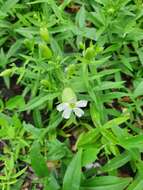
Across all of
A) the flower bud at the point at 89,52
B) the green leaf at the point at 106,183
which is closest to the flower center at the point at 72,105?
the flower bud at the point at 89,52

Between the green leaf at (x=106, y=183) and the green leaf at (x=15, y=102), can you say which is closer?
the green leaf at (x=106, y=183)

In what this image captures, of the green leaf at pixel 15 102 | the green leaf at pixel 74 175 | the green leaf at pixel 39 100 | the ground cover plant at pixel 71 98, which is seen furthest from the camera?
the green leaf at pixel 15 102

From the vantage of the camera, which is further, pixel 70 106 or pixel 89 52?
pixel 70 106

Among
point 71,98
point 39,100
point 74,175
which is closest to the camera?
point 74,175

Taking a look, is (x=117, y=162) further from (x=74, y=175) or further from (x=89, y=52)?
(x=89, y=52)

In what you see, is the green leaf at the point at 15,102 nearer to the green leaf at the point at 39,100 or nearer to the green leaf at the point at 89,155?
the green leaf at the point at 39,100

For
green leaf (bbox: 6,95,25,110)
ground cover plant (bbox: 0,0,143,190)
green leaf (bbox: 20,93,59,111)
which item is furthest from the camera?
green leaf (bbox: 6,95,25,110)

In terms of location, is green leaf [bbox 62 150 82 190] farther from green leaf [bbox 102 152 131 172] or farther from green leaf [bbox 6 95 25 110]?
green leaf [bbox 6 95 25 110]

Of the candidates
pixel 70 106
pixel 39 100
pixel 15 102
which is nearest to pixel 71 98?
pixel 70 106

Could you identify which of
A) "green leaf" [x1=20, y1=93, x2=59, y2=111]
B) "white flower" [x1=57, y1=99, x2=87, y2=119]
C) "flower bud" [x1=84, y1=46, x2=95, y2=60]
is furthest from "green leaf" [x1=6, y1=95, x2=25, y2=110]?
"flower bud" [x1=84, y1=46, x2=95, y2=60]
